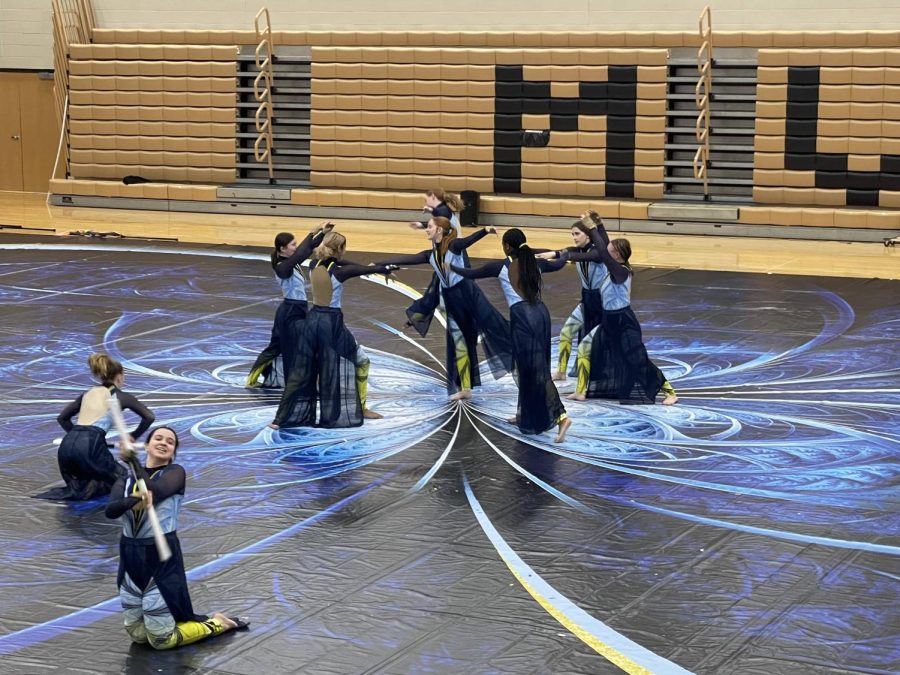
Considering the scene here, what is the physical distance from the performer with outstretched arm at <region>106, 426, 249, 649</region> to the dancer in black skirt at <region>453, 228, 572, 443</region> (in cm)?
406

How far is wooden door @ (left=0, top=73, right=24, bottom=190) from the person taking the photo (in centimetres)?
2661

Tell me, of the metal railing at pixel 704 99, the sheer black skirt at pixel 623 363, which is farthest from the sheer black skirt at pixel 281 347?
the metal railing at pixel 704 99

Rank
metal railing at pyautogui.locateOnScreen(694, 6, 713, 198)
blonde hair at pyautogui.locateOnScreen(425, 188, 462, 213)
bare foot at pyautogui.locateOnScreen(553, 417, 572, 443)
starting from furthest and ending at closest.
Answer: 1. metal railing at pyautogui.locateOnScreen(694, 6, 713, 198)
2. blonde hair at pyautogui.locateOnScreen(425, 188, 462, 213)
3. bare foot at pyautogui.locateOnScreen(553, 417, 572, 443)

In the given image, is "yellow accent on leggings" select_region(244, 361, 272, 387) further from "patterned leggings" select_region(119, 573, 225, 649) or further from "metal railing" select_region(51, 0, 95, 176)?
"metal railing" select_region(51, 0, 95, 176)

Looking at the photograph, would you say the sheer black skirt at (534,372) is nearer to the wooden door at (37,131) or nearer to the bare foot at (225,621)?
the bare foot at (225,621)

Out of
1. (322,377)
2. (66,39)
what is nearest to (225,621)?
(322,377)

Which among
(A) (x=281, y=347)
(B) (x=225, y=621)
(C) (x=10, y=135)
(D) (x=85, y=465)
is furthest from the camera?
(C) (x=10, y=135)

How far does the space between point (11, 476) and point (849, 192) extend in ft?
47.3

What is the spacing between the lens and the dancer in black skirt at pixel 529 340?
9594mm

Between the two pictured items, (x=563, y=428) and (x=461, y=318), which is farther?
(x=461, y=318)

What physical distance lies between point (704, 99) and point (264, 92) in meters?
7.76

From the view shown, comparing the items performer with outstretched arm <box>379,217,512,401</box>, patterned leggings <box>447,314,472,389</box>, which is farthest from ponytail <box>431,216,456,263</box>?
patterned leggings <box>447,314,472,389</box>

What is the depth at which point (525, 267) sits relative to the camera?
9695mm

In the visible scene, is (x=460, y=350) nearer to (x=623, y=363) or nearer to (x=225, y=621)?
(x=623, y=363)
